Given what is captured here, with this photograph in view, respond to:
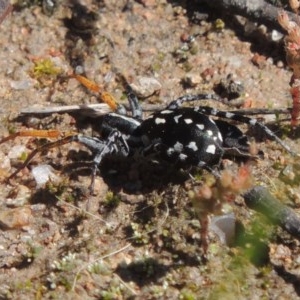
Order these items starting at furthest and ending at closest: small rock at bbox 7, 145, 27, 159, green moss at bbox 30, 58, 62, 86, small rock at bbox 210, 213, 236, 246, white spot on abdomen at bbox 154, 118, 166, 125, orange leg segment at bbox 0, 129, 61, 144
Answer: green moss at bbox 30, 58, 62, 86 → small rock at bbox 7, 145, 27, 159 → orange leg segment at bbox 0, 129, 61, 144 → white spot on abdomen at bbox 154, 118, 166, 125 → small rock at bbox 210, 213, 236, 246

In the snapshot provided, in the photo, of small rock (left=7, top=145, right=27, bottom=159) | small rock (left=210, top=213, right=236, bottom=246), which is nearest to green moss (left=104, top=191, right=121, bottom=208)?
small rock (left=210, top=213, right=236, bottom=246)

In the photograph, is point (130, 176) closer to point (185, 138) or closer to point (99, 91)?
point (185, 138)

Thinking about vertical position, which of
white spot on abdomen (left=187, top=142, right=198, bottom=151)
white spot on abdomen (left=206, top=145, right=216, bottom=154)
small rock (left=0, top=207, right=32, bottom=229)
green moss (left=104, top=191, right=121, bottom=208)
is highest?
white spot on abdomen (left=206, top=145, right=216, bottom=154)

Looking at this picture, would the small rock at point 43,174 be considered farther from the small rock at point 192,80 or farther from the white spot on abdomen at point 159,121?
the small rock at point 192,80

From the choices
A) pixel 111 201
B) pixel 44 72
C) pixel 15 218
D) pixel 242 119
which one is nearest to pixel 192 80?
pixel 242 119

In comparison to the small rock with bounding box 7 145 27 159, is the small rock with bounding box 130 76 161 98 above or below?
above

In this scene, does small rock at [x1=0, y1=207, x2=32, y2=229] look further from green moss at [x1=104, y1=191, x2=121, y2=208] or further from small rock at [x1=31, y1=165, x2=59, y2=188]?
green moss at [x1=104, y1=191, x2=121, y2=208]

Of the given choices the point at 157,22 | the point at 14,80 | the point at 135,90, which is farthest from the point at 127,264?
the point at 157,22
